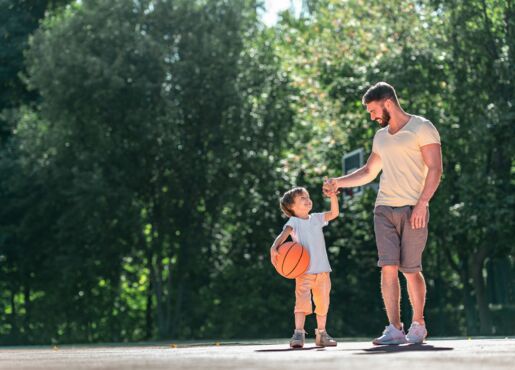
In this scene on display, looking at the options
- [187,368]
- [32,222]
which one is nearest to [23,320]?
[32,222]

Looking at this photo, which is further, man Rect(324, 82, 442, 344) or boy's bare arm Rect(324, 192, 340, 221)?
boy's bare arm Rect(324, 192, 340, 221)

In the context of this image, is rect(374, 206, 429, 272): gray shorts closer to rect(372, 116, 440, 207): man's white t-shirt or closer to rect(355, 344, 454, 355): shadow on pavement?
rect(372, 116, 440, 207): man's white t-shirt

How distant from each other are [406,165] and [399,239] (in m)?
0.58

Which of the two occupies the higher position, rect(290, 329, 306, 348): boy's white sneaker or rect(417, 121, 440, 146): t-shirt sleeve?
rect(417, 121, 440, 146): t-shirt sleeve

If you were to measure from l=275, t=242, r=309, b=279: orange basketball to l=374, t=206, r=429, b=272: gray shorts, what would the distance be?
3.86ft

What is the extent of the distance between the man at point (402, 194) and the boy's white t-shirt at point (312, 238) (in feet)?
3.85

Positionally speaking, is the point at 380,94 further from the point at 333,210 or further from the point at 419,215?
the point at 333,210

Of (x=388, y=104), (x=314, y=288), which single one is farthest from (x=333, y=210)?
(x=388, y=104)

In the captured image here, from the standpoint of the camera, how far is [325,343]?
11.9 meters

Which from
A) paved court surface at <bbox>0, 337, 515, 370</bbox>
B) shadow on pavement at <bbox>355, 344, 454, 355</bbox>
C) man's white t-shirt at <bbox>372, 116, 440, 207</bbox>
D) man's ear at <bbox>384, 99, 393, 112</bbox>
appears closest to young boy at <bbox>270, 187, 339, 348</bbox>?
man's white t-shirt at <bbox>372, 116, 440, 207</bbox>

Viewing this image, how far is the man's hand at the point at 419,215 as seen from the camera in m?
10.9

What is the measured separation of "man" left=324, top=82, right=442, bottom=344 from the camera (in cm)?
1092

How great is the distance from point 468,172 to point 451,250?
3.43m

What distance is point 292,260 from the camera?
1202 centimetres
